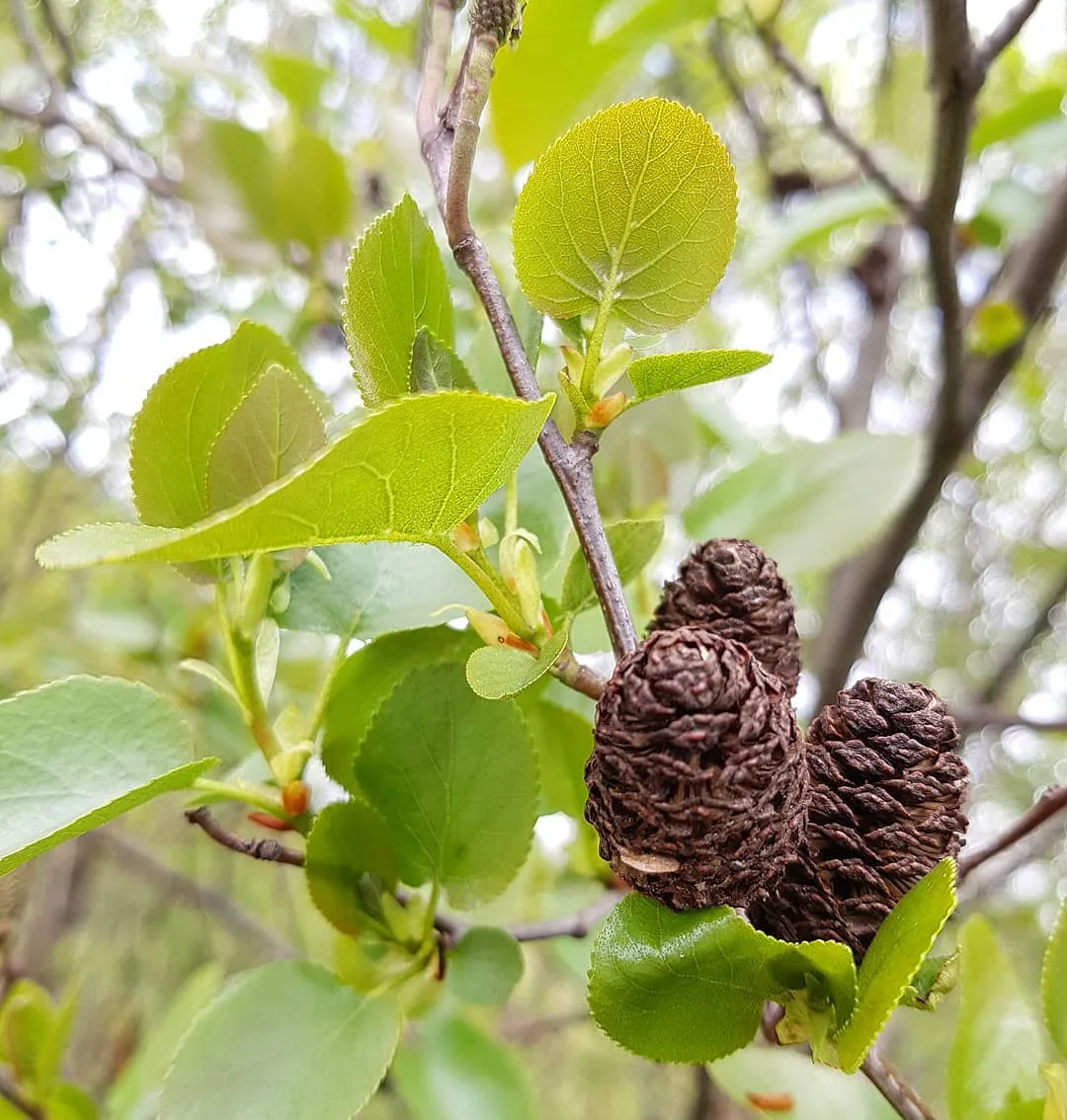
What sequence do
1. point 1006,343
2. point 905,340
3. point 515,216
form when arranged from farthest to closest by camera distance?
point 905,340, point 1006,343, point 515,216

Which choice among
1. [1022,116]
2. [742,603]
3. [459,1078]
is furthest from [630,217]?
[1022,116]

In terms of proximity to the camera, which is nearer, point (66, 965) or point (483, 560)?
point (483, 560)

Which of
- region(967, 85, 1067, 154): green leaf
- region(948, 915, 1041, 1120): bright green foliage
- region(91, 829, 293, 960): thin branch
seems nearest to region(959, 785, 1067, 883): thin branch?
region(948, 915, 1041, 1120): bright green foliage

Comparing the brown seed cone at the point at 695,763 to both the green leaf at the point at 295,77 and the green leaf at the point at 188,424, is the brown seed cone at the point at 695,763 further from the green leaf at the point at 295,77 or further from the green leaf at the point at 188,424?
the green leaf at the point at 295,77

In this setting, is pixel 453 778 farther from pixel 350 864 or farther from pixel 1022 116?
pixel 1022 116

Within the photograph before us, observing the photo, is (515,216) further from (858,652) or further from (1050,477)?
(1050,477)

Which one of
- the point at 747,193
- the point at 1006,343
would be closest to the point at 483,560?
the point at 1006,343

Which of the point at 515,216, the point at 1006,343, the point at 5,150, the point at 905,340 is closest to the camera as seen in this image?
the point at 515,216
